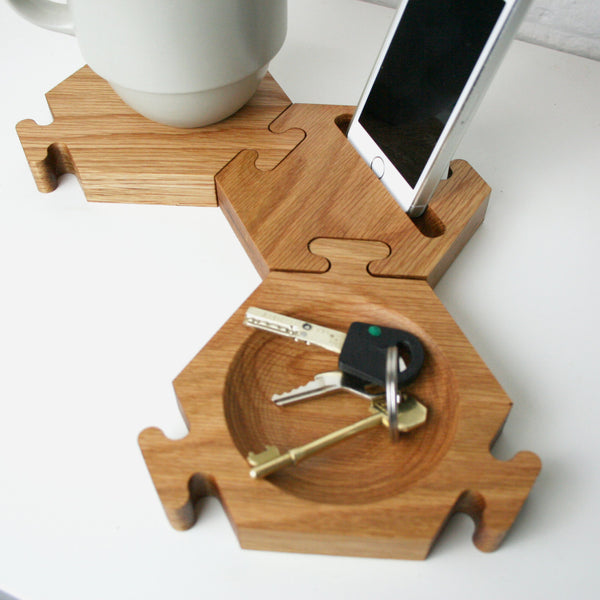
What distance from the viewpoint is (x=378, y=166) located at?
1.97ft

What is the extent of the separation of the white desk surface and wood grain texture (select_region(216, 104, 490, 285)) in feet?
0.12

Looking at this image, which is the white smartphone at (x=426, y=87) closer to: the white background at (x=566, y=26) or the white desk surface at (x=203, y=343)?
the white desk surface at (x=203, y=343)

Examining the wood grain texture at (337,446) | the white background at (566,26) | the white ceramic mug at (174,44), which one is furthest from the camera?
the white background at (566,26)

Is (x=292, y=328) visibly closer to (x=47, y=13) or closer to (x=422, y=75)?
(x=422, y=75)

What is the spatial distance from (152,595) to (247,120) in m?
0.42

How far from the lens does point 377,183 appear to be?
594mm

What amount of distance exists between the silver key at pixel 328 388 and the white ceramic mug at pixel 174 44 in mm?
271

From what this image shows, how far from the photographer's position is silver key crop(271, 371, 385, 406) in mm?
471

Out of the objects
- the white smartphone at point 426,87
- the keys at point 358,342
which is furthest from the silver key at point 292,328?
the white smartphone at point 426,87

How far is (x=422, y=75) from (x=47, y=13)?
32cm

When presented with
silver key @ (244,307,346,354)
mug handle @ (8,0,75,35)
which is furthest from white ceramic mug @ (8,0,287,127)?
silver key @ (244,307,346,354)

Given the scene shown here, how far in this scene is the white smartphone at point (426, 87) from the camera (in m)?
0.49

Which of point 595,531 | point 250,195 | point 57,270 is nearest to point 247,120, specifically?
point 250,195

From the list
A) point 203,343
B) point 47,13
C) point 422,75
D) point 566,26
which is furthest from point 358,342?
point 566,26
